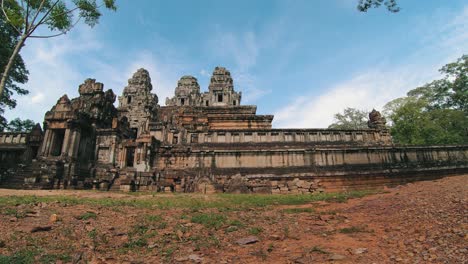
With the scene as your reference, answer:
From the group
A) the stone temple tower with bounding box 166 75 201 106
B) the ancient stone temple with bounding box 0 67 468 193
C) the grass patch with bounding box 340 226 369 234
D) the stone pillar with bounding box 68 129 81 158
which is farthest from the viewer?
the stone temple tower with bounding box 166 75 201 106

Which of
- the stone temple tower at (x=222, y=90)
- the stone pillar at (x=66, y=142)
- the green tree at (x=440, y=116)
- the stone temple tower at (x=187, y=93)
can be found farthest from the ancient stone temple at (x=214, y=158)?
the stone temple tower at (x=187, y=93)

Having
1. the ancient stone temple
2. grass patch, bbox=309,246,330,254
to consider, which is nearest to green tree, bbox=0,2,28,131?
the ancient stone temple

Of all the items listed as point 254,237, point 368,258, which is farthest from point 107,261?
point 368,258

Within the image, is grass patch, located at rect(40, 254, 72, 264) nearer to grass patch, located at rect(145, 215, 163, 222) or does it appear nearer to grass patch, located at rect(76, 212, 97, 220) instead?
grass patch, located at rect(76, 212, 97, 220)

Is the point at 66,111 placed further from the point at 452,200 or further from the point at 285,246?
the point at 452,200

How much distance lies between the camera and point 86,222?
695cm

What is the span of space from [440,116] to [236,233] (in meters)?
31.6

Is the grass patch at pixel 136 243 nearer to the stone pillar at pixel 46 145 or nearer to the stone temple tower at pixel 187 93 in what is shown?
the stone pillar at pixel 46 145

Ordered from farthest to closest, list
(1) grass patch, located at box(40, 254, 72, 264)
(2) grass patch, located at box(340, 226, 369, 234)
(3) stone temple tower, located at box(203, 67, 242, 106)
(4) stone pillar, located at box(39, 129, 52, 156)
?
(3) stone temple tower, located at box(203, 67, 242, 106), (4) stone pillar, located at box(39, 129, 52, 156), (2) grass patch, located at box(340, 226, 369, 234), (1) grass patch, located at box(40, 254, 72, 264)

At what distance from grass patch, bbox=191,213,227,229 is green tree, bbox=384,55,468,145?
2716cm

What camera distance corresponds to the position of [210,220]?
24.3 ft

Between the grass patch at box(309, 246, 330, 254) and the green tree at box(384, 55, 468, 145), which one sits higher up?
the green tree at box(384, 55, 468, 145)

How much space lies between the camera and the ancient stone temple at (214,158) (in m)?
16.9

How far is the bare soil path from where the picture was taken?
5.00m
